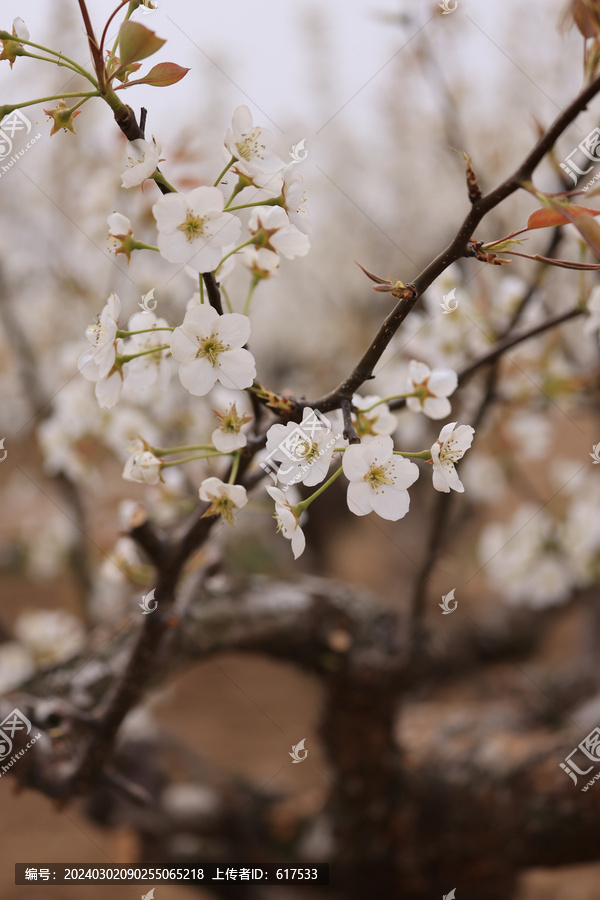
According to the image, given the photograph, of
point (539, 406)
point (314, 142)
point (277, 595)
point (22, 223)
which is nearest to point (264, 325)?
point (314, 142)

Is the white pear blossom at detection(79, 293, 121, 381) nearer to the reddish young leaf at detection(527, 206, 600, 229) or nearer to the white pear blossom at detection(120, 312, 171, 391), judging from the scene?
the white pear blossom at detection(120, 312, 171, 391)

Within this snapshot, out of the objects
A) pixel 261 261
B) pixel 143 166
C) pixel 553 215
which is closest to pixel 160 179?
Result: pixel 143 166

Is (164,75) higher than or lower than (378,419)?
higher

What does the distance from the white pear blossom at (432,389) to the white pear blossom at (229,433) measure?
0.17 m

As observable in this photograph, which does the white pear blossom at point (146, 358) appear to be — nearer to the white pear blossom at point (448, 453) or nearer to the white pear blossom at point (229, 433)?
the white pear blossom at point (229, 433)

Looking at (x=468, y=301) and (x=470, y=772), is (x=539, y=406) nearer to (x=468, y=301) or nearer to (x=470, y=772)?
(x=468, y=301)

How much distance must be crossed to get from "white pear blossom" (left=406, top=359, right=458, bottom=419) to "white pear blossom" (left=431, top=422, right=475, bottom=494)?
0.33 ft

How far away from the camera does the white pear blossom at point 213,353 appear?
0.38 meters

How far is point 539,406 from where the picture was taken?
3.93 ft

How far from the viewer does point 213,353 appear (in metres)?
0.39

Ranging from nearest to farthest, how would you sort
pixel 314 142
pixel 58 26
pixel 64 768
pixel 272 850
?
pixel 64 768
pixel 272 850
pixel 58 26
pixel 314 142

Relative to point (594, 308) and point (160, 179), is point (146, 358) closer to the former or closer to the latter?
point (160, 179)

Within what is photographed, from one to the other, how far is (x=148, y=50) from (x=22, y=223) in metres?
2.20

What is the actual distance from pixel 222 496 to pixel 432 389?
206 mm
